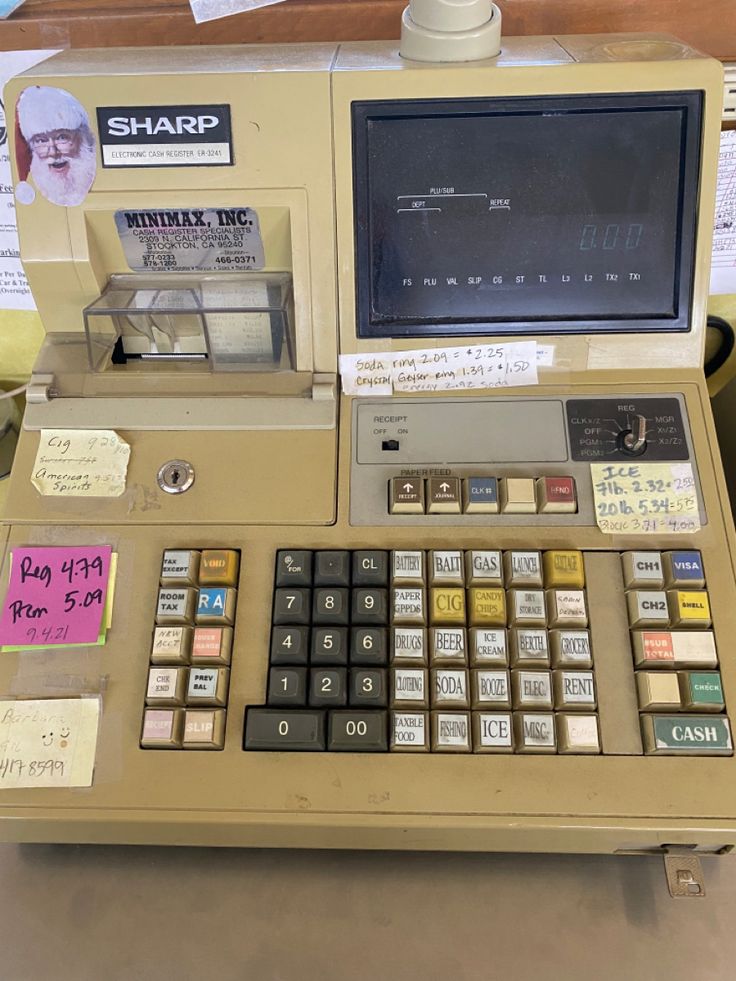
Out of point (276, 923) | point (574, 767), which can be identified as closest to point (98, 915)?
point (276, 923)

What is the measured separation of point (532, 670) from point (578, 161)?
0.50m

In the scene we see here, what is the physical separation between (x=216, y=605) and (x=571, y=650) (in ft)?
1.07

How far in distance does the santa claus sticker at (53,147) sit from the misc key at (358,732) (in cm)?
58

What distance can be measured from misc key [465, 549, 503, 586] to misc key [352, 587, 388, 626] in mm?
84

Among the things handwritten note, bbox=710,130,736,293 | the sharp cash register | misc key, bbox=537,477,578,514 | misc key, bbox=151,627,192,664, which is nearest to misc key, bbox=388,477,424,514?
the sharp cash register

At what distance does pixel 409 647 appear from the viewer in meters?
0.64

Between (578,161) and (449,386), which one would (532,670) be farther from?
(578,161)

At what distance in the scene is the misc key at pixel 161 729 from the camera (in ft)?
2.04

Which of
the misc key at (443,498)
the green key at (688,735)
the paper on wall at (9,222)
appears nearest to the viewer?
the green key at (688,735)

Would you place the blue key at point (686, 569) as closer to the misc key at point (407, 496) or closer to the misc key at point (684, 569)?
the misc key at point (684, 569)

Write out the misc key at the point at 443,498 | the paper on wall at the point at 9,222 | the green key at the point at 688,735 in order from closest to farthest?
the green key at the point at 688,735 < the misc key at the point at 443,498 < the paper on wall at the point at 9,222

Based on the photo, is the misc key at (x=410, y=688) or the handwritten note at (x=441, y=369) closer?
the misc key at (x=410, y=688)

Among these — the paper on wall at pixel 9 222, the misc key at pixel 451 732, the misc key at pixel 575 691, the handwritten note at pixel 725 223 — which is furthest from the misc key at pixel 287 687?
the handwritten note at pixel 725 223

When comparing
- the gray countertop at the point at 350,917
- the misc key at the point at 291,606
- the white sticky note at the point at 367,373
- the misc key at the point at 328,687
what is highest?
the white sticky note at the point at 367,373
